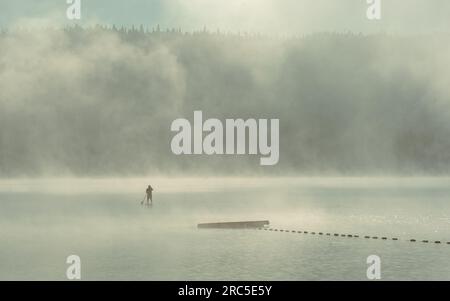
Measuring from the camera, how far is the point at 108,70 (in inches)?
7534

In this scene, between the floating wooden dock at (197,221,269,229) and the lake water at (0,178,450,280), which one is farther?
the floating wooden dock at (197,221,269,229)

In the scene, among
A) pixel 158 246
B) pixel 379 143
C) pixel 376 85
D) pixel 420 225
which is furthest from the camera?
pixel 376 85

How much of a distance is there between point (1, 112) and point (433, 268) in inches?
6774

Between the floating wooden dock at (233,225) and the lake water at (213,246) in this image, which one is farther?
the floating wooden dock at (233,225)

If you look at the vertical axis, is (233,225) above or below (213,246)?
above

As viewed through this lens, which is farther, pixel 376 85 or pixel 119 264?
pixel 376 85

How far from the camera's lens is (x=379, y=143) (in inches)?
7205

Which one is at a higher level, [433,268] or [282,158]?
[282,158]

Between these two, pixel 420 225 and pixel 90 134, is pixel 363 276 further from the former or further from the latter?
pixel 90 134

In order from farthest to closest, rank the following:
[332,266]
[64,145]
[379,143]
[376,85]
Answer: [376,85]
[379,143]
[64,145]
[332,266]

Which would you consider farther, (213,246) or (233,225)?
(233,225)

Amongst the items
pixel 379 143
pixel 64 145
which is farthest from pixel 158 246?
pixel 379 143
